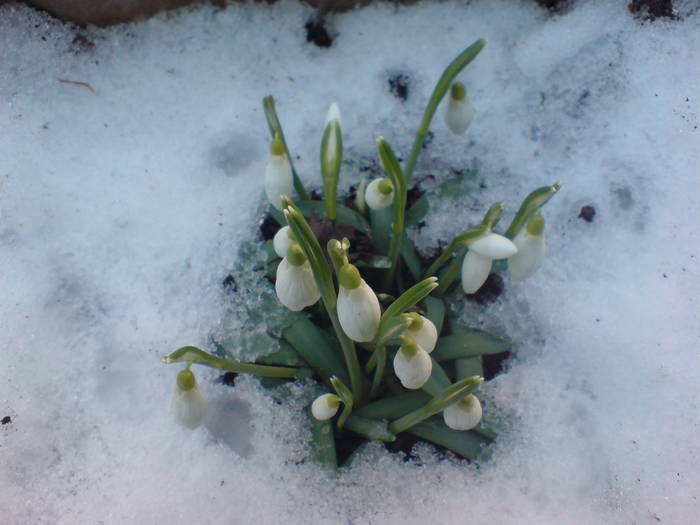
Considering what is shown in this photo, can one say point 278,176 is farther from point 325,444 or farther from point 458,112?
point 325,444

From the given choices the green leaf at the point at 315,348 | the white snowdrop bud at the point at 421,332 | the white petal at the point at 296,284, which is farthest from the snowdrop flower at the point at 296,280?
the green leaf at the point at 315,348

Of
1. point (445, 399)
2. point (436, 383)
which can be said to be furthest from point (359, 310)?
point (436, 383)

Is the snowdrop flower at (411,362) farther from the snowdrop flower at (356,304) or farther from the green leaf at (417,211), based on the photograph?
the green leaf at (417,211)

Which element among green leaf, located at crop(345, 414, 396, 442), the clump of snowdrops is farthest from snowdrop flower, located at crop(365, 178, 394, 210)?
green leaf, located at crop(345, 414, 396, 442)

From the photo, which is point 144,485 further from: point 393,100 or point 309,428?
point 393,100

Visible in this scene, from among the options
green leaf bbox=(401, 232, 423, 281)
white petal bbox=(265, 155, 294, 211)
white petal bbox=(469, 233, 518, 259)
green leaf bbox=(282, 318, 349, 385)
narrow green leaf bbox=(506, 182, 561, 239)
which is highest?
narrow green leaf bbox=(506, 182, 561, 239)

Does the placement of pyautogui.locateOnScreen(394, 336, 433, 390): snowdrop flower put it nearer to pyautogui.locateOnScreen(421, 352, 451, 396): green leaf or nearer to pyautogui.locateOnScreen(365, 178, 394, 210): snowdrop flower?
pyautogui.locateOnScreen(421, 352, 451, 396): green leaf
